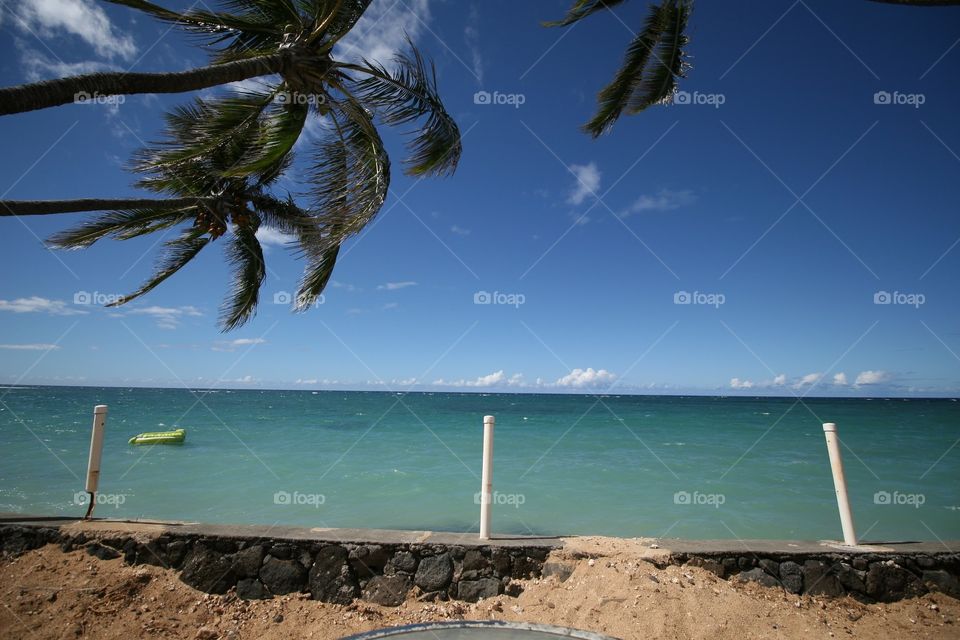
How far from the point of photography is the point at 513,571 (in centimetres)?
426

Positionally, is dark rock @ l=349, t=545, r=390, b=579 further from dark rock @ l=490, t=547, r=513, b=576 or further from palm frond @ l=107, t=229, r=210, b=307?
palm frond @ l=107, t=229, r=210, b=307

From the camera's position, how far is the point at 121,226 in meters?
7.35

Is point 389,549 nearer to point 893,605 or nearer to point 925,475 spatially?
point 893,605

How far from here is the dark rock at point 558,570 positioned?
4203mm

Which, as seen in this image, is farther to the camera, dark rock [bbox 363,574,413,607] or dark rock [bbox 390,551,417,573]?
→ dark rock [bbox 390,551,417,573]

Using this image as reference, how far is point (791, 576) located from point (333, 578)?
4.23m

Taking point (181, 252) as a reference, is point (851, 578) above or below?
below

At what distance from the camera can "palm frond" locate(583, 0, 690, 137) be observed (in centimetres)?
690

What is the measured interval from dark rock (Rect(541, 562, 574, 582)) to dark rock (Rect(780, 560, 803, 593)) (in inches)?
76.1

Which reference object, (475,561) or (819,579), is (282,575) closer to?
(475,561)

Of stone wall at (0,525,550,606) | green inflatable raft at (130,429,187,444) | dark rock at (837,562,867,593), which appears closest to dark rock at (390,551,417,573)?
stone wall at (0,525,550,606)

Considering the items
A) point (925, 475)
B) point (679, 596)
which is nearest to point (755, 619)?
point (679, 596)

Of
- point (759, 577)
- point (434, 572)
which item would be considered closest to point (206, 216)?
point (434, 572)

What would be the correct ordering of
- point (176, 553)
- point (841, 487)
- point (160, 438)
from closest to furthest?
1. point (176, 553)
2. point (841, 487)
3. point (160, 438)
